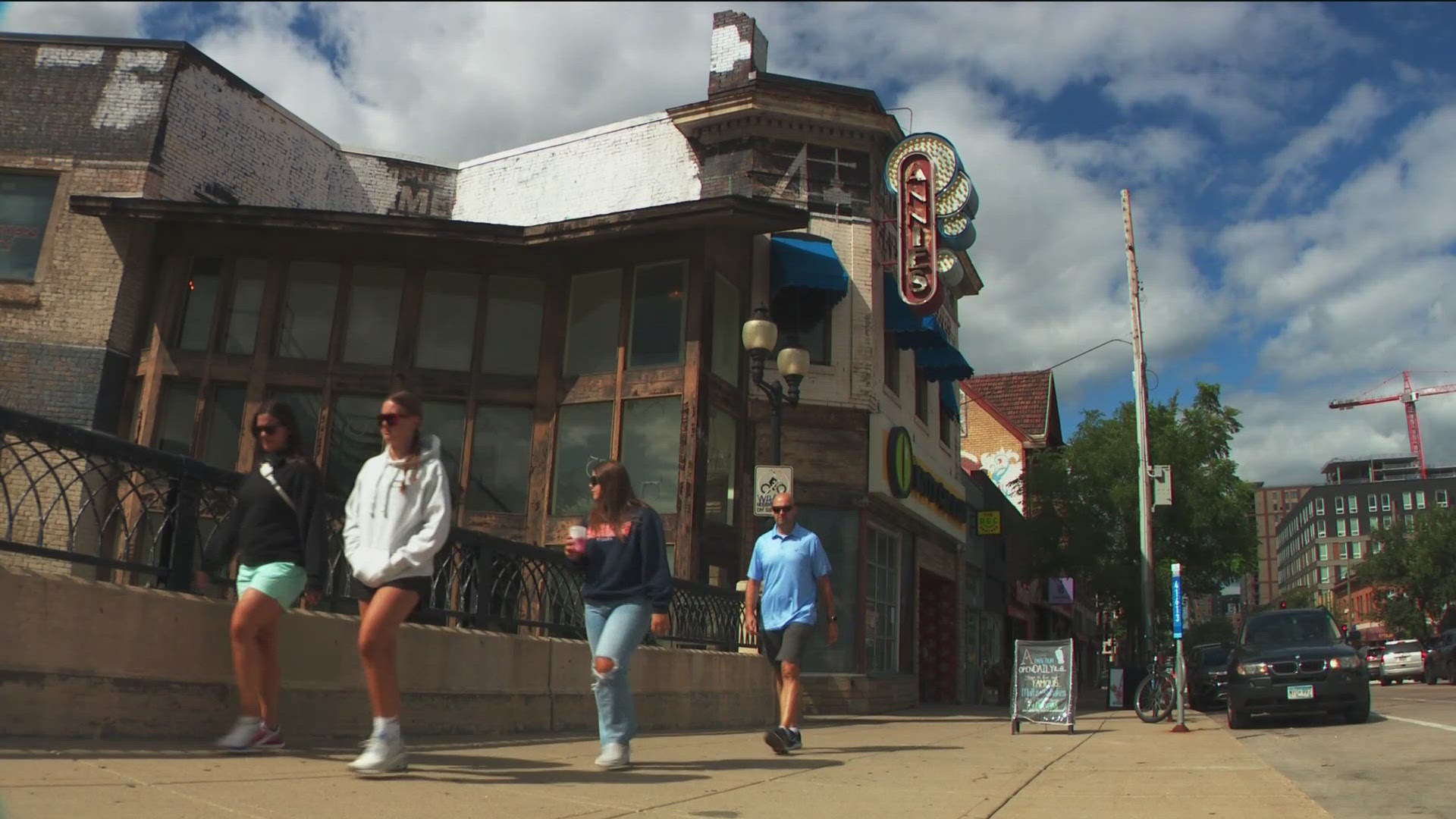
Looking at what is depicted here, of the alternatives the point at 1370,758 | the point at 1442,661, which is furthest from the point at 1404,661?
the point at 1370,758

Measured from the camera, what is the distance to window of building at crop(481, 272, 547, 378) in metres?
18.7

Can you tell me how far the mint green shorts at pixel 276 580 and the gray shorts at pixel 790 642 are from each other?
3667 millimetres

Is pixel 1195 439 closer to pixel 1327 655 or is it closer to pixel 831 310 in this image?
pixel 831 310

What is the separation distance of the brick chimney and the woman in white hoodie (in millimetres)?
17017

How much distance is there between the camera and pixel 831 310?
20484 mm

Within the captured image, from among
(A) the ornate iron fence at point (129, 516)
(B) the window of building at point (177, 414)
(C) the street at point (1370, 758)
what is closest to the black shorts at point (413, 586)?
(A) the ornate iron fence at point (129, 516)

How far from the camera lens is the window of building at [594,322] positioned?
1844 cm

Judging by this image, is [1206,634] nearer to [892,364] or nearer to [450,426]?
[892,364]

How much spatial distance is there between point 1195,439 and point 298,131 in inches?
985

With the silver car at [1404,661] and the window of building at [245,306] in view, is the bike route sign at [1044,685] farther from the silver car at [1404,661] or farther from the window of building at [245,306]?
the silver car at [1404,661]

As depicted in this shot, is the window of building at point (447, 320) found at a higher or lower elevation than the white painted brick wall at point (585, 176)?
lower

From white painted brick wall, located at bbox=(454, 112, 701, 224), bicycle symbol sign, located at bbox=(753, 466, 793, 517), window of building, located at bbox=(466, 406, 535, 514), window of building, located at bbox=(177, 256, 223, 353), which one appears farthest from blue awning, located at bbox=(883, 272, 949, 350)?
window of building, located at bbox=(177, 256, 223, 353)

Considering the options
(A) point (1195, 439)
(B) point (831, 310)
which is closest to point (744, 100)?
(B) point (831, 310)

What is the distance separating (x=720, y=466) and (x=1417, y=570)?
6382 centimetres
